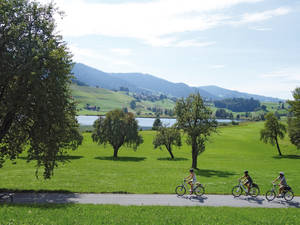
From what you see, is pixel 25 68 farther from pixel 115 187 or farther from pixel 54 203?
pixel 115 187

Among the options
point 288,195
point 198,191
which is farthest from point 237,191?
point 288,195

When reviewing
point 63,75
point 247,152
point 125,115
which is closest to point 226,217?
point 63,75

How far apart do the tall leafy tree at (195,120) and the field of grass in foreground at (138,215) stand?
24936mm

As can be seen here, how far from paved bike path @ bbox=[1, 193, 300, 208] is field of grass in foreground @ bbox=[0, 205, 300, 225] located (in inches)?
80.5

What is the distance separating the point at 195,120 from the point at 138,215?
95.7 ft

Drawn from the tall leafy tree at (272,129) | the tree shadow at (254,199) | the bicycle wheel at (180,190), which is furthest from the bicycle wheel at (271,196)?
the tall leafy tree at (272,129)

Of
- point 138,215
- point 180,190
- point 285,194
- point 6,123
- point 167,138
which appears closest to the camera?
point 138,215

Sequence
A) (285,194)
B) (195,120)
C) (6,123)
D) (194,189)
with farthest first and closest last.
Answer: (195,120), (194,189), (285,194), (6,123)

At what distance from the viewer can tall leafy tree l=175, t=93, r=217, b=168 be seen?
42594mm

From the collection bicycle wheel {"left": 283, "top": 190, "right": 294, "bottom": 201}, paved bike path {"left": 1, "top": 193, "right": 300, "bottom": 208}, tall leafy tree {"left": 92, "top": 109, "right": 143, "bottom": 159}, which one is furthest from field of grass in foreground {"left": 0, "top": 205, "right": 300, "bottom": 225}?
tall leafy tree {"left": 92, "top": 109, "right": 143, "bottom": 159}

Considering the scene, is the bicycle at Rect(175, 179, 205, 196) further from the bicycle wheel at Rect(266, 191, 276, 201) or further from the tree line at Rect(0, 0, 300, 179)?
the tree line at Rect(0, 0, 300, 179)

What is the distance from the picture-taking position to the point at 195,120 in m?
43.2

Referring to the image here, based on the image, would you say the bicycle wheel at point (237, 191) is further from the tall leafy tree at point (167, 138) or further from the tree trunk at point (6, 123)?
the tall leafy tree at point (167, 138)

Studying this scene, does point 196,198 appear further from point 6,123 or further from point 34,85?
point 6,123
